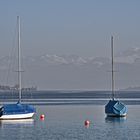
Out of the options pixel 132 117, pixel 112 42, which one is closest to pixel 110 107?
pixel 132 117

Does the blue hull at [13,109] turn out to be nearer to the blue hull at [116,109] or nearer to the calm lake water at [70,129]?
the calm lake water at [70,129]

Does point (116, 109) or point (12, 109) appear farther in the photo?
point (116, 109)

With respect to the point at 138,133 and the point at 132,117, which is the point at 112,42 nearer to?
the point at 132,117

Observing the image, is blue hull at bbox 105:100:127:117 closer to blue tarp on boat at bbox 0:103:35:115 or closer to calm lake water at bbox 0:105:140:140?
calm lake water at bbox 0:105:140:140

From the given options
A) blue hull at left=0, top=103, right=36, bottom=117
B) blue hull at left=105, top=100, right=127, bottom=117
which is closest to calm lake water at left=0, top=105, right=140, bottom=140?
blue hull at left=105, top=100, right=127, bottom=117

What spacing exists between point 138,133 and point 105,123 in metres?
14.2

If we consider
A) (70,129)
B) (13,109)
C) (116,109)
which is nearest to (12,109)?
(13,109)

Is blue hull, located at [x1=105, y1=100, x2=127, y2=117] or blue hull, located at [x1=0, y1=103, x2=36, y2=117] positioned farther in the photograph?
blue hull, located at [x1=105, y1=100, x2=127, y2=117]

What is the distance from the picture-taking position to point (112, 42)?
9469cm

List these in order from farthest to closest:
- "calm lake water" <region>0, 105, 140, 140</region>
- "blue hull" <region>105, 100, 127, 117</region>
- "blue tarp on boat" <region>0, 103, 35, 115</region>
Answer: "blue hull" <region>105, 100, 127, 117</region> < "blue tarp on boat" <region>0, 103, 35, 115</region> < "calm lake water" <region>0, 105, 140, 140</region>

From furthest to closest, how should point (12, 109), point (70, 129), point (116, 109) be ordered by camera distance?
point (116, 109) < point (12, 109) < point (70, 129)

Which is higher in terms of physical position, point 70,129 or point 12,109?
point 12,109

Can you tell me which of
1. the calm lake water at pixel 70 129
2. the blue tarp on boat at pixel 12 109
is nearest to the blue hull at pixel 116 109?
the calm lake water at pixel 70 129

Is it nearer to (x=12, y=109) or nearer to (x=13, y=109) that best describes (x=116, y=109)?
(x=13, y=109)
